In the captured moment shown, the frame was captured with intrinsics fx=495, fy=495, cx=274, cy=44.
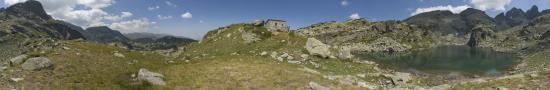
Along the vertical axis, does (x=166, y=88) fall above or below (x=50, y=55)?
below

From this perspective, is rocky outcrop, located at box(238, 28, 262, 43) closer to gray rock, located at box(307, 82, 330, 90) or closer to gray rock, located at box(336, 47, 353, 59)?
gray rock, located at box(336, 47, 353, 59)

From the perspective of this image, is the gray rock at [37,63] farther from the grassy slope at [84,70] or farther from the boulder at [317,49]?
the boulder at [317,49]

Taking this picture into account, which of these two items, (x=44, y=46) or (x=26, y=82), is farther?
(x=44, y=46)

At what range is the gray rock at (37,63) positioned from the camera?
35500 millimetres

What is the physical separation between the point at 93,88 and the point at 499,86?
29535 mm

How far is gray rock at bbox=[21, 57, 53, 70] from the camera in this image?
3550 centimetres

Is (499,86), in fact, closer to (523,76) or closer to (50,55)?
(523,76)

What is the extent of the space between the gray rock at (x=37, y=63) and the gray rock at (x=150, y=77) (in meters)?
6.47

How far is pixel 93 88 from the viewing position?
3328cm

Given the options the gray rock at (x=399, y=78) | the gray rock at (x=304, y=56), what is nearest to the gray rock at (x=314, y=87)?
the gray rock at (x=399, y=78)

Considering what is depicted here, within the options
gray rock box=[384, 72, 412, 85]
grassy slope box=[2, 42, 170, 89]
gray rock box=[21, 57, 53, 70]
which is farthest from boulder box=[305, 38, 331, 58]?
gray rock box=[21, 57, 53, 70]

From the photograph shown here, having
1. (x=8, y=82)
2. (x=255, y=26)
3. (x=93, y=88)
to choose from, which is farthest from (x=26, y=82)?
(x=255, y=26)

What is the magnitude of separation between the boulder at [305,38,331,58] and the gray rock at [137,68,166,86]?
2221 centimetres

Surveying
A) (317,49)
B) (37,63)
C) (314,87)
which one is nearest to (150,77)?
(37,63)
